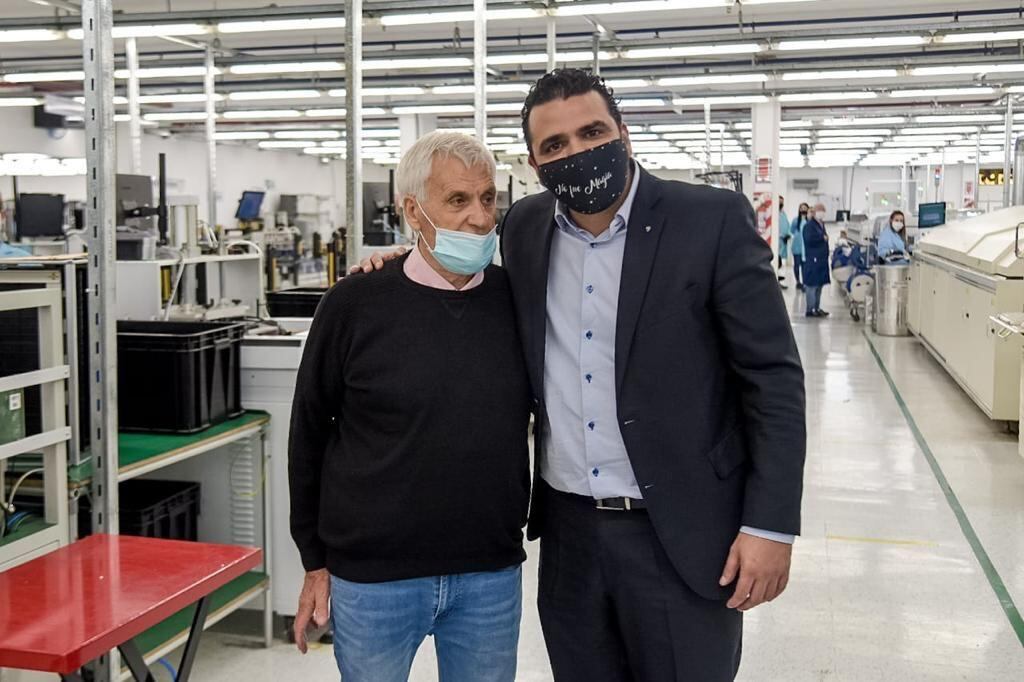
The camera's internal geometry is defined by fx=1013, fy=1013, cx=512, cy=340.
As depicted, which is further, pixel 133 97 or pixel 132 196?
pixel 133 97

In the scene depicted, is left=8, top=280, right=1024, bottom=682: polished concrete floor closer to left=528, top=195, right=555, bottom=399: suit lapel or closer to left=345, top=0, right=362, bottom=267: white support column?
left=345, top=0, right=362, bottom=267: white support column

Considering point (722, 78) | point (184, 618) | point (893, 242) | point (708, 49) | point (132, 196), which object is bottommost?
point (184, 618)

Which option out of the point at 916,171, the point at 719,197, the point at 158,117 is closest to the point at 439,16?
the point at 719,197

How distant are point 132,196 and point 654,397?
4621 millimetres

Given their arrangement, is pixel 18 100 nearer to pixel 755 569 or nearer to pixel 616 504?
pixel 616 504

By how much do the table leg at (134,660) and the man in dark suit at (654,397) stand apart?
0.78m

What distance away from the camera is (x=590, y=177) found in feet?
5.61

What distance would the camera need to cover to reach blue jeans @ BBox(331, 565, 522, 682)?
1743mm

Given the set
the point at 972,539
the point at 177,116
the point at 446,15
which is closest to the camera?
the point at 972,539

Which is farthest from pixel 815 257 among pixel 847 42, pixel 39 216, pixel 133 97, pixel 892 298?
pixel 39 216

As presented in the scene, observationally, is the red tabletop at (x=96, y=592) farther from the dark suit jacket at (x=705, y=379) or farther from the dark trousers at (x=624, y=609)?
the dark suit jacket at (x=705, y=379)

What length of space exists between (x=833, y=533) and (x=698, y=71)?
7.32 m

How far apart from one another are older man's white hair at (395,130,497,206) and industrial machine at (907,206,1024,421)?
4.69 m

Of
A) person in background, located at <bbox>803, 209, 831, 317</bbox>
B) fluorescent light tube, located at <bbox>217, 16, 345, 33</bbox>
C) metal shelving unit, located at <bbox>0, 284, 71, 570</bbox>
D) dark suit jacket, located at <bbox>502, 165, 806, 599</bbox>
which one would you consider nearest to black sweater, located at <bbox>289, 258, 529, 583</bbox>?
dark suit jacket, located at <bbox>502, 165, 806, 599</bbox>
